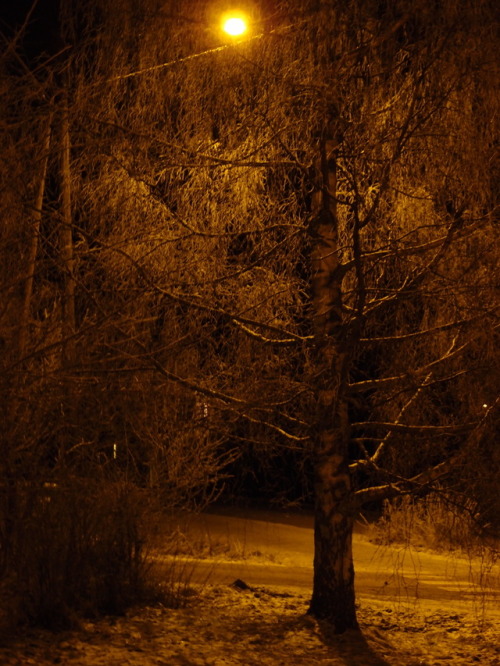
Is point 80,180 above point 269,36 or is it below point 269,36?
below

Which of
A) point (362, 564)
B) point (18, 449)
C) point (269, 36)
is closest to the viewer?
point (18, 449)

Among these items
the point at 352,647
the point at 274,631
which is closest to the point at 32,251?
the point at 274,631

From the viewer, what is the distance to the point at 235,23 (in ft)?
22.5

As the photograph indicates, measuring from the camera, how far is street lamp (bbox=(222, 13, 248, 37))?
6867 millimetres

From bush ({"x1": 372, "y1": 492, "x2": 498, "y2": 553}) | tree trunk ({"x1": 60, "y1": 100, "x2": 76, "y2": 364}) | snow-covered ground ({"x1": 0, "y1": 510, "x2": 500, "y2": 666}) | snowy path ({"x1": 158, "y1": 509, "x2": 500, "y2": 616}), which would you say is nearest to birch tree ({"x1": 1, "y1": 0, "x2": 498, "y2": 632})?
tree trunk ({"x1": 60, "y1": 100, "x2": 76, "y2": 364})

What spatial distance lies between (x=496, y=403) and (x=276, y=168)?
2.66 metres

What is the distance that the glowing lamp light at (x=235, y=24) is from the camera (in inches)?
270

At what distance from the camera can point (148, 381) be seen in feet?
22.0

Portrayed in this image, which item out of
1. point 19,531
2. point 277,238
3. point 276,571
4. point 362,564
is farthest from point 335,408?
point 362,564

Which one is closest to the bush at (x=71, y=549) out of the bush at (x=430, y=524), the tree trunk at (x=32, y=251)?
the tree trunk at (x=32, y=251)

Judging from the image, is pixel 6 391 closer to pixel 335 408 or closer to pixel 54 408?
pixel 54 408

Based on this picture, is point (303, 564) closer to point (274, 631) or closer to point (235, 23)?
point (274, 631)

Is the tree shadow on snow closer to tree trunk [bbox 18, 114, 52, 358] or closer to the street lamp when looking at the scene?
tree trunk [bbox 18, 114, 52, 358]

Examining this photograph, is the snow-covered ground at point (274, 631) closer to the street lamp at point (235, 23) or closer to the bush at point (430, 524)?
the bush at point (430, 524)
